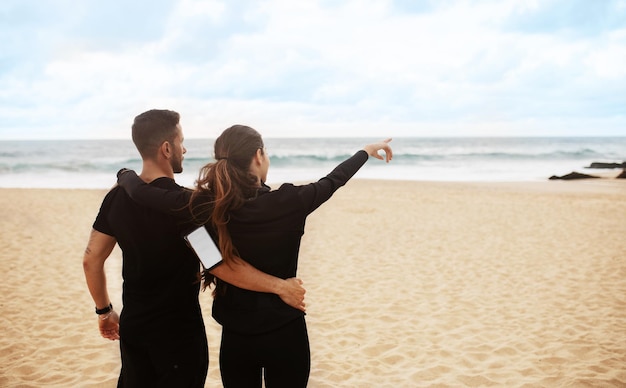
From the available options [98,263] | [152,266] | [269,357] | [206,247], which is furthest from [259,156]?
[98,263]

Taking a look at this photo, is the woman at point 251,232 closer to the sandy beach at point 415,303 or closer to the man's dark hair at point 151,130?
the man's dark hair at point 151,130

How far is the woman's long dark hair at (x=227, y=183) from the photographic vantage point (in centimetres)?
173

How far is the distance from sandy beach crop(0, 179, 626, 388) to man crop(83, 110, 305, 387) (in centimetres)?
230

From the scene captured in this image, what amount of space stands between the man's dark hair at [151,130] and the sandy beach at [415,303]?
9.52 feet

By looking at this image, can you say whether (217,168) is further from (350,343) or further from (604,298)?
(604,298)

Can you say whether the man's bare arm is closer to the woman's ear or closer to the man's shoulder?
the man's shoulder

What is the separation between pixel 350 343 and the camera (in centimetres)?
505

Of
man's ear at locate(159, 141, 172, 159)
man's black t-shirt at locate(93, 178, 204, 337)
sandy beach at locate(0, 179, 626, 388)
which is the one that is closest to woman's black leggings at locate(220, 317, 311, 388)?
man's black t-shirt at locate(93, 178, 204, 337)

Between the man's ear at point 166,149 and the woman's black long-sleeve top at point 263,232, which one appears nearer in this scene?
the woman's black long-sleeve top at point 263,232

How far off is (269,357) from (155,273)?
24.9 inches

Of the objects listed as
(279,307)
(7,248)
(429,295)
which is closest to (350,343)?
(429,295)

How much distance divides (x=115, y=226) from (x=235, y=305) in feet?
2.13

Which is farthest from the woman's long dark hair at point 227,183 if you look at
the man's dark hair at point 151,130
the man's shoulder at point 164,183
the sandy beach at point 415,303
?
the sandy beach at point 415,303

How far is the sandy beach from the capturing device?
441 cm
